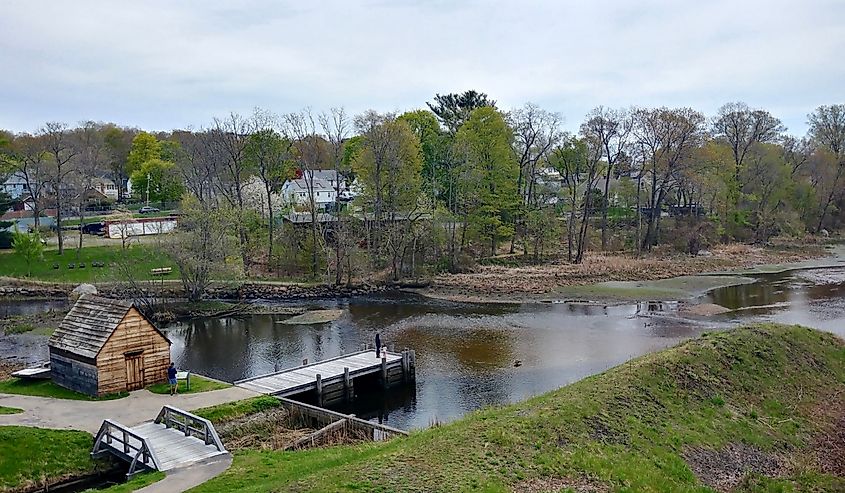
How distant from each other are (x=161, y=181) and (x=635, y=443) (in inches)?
3034

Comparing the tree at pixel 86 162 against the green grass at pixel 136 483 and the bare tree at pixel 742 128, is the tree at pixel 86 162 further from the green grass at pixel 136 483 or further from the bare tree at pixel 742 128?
the bare tree at pixel 742 128

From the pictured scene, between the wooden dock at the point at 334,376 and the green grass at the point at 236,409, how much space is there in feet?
5.28

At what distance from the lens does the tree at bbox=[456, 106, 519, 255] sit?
64.4 m

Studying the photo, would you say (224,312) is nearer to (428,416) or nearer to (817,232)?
(428,416)

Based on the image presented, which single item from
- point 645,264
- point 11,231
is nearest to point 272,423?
point 645,264

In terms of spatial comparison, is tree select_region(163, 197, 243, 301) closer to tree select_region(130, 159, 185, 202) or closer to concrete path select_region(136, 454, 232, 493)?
concrete path select_region(136, 454, 232, 493)

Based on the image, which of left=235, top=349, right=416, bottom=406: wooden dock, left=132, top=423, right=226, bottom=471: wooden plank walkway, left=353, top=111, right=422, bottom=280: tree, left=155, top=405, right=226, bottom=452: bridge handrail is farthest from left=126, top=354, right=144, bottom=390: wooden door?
left=353, top=111, right=422, bottom=280: tree

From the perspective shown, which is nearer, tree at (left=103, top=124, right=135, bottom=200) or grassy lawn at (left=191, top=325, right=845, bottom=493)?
grassy lawn at (left=191, top=325, right=845, bottom=493)

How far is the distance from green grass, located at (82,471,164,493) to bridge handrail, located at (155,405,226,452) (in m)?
2.00

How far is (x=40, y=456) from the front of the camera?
1955 cm

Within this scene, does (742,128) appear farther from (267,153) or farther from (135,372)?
(135,372)

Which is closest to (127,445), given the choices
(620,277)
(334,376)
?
(334,376)

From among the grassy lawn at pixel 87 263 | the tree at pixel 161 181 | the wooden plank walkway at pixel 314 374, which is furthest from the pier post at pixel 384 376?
the tree at pixel 161 181

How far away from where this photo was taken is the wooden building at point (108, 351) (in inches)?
968
